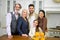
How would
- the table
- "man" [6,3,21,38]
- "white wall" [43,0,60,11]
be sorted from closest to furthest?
"man" [6,3,21,38]
the table
"white wall" [43,0,60,11]

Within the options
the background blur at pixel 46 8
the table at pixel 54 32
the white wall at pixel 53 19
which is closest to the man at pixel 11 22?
the table at pixel 54 32

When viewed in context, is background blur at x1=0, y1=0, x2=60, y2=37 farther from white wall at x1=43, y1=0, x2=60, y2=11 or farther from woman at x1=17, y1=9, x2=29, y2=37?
woman at x1=17, y1=9, x2=29, y2=37

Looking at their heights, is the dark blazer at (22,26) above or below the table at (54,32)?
above

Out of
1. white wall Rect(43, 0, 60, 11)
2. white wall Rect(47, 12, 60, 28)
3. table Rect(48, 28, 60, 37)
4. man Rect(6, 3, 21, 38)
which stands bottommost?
table Rect(48, 28, 60, 37)

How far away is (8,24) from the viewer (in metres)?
2.48

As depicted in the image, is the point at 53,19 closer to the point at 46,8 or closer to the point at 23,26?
the point at 46,8

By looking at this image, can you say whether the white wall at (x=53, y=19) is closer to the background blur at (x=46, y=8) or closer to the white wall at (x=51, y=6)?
the background blur at (x=46, y=8)

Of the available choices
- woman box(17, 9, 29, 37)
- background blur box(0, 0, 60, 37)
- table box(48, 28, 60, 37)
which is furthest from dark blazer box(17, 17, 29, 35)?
background blur box(0, 0, 60, 37)

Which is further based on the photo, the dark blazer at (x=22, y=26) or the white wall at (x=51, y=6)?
the white wall at (x=51, y=6)

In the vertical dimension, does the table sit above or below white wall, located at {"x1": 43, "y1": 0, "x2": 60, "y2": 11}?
below

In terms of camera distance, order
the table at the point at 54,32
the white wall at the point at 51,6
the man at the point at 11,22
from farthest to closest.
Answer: the white wall at the point at 51,6 → the table at the point at 54,32 → the man at the point at 11,22

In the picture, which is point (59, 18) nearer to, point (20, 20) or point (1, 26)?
point (1, 26)

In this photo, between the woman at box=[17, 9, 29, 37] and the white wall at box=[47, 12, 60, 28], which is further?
the white wall at box=[47, 12, 60, 28]

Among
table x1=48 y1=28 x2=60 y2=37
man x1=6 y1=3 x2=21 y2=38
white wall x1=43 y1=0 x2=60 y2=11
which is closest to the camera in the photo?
man x1=6 y1=3 x2=21 y2=38
